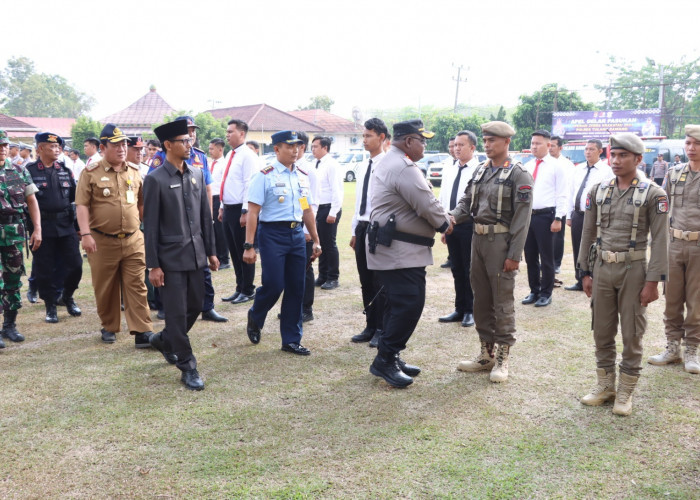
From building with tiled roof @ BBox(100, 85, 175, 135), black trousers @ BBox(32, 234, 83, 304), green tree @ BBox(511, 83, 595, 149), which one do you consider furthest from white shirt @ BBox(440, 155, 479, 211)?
building with tiled roof @ BBox(100, 85, 175, 135)

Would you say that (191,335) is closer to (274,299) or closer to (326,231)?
(274,299)

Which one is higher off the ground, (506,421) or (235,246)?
(235,246)

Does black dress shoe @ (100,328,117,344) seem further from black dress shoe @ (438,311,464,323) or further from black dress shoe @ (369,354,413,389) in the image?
black dress shoe @ (438,311,464,323)

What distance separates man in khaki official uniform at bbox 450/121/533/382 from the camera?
4.64 metres

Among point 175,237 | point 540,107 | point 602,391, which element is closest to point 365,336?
point 175,237

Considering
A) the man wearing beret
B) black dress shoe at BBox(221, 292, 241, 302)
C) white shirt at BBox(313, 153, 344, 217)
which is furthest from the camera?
white shirt at BBox(313, 153, 344, 217)

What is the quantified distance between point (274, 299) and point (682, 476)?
3561mm

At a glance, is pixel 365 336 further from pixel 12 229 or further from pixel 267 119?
A: pixel 267 119

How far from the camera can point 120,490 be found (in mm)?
3117

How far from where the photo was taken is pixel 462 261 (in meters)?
6.48

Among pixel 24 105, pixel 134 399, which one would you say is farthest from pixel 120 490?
pixel 24 105

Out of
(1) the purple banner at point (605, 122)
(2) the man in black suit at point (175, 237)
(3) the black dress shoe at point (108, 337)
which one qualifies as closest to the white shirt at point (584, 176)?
(2) the man in black suit at point (175, 237)

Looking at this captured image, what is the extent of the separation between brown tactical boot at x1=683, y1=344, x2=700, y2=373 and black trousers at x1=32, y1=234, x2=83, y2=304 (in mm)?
6278

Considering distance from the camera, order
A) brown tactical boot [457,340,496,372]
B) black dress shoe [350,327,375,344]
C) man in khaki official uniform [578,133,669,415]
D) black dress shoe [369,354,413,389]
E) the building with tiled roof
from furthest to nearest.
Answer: the building with tiled roof, black dress shoe [350,327,375,344], brown tactical boot [457,340,496,372], black dress shoe [369,354,413,389], man in khaki official uniform [578,133,669,415]
